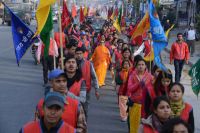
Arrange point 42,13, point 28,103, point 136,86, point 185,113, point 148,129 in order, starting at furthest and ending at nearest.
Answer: point 28,103 → point 42,13 → point 136,86 → point 185,113 → point 148,129

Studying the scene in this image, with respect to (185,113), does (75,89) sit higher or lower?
higher

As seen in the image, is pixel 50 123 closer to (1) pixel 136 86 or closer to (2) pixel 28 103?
(1) pixel 136 86

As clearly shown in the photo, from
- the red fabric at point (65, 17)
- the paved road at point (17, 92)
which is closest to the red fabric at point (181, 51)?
the paved road at point (17, 92)

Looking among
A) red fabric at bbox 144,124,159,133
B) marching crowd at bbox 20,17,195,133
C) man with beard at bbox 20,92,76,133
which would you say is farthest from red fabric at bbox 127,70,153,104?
man with beard at bbox 20,92,76,133

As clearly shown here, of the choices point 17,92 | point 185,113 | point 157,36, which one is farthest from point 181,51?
point 185,113

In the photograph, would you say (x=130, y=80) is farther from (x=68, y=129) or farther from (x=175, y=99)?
(x=68, y=129)

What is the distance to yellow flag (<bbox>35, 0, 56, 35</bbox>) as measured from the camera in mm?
7655

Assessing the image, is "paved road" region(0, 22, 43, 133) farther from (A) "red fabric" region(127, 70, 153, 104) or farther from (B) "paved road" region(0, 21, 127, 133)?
(A) "red fabric" region(127, 70, 153, 104)

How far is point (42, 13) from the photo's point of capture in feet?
25.5

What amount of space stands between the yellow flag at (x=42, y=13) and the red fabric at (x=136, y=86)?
1507 mm

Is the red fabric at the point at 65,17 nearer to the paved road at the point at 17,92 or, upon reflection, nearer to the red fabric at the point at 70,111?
the paved road at the point at 17,92

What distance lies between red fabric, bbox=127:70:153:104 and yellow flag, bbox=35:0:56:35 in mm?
1507

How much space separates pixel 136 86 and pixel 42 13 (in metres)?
1.81

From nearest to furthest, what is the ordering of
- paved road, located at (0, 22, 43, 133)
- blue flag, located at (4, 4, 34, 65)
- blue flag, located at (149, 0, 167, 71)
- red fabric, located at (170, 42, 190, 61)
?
blue flag, located at (4, 4, 34, 65), blue flag, located at (149, 0, 167, 71), paved road, located at (0, 22, 43, 133), red fabric, located at (170, 42, 190, 61)
